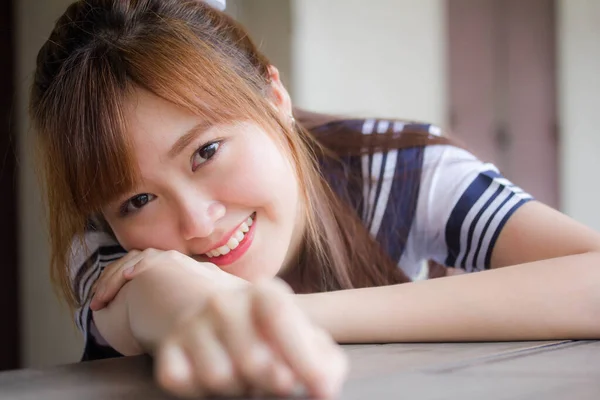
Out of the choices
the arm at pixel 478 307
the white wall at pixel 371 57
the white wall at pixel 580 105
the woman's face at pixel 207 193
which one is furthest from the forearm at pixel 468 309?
the white wall at pixel 580 105

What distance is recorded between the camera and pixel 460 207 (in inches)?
41.8

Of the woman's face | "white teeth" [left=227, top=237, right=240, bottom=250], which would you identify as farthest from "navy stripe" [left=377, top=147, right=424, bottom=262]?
"white teeth" [left=227, top=237, right=240, bottom=250]

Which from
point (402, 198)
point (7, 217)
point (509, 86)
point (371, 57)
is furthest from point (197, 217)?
point (509, 86)

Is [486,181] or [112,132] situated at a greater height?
[112,132]

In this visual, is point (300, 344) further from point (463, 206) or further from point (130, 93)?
point (463, 206)

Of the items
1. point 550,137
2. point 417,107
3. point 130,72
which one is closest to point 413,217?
point 130,72

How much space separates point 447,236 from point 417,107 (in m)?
1.69

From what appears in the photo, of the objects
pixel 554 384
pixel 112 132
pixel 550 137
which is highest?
pixel 112 132

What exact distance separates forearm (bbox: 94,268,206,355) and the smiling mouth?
148 mm

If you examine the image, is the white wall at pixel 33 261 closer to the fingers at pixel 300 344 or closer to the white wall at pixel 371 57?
the white wall at pixel 371 57

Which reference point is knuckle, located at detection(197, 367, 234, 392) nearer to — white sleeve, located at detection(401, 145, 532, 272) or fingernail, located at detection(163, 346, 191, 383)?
fingernail, located at detection(163, 346, 191, 383)

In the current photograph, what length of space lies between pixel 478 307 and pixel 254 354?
0.36 meters

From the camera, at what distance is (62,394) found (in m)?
0.45

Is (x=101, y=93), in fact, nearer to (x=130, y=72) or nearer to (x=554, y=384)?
(x=130, y=72)
